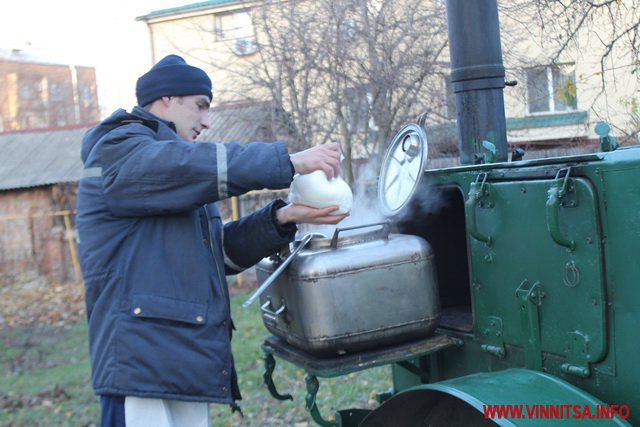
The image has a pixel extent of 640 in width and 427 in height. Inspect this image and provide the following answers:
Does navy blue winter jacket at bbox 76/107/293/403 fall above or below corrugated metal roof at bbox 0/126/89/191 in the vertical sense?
below

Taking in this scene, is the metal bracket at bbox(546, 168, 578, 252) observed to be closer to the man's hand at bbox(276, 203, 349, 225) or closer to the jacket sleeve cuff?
the man's hand at bbox(276, 203, 349, 225)

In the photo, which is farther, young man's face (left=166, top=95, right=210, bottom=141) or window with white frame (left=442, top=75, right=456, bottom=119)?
window with white frame (left=442, top=75, right=456, bottom=119)

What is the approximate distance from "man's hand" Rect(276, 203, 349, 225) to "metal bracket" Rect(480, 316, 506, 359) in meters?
0.70

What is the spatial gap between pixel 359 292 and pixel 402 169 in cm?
71

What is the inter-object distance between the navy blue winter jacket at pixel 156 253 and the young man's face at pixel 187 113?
0.14 metres

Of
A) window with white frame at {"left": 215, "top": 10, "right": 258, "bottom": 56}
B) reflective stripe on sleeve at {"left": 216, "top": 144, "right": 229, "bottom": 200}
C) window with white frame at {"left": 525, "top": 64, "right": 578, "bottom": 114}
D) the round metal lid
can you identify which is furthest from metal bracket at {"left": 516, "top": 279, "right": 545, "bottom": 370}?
window with white frame at {"left": 215, "top": 10, "right": 258, "bottom": 56}

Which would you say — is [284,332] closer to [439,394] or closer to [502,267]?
[439,394]

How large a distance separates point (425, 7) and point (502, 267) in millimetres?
7260

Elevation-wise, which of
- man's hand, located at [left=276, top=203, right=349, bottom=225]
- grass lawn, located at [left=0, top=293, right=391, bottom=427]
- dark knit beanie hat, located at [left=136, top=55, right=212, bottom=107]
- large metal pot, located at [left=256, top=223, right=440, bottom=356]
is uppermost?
dark knit beanie hat, located at [left=136, top=55, right=212, bottom=107]

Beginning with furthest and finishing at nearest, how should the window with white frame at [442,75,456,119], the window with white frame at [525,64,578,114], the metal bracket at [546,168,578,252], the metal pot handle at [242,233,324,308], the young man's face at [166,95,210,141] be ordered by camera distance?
the window with white frame at [442,75,456,119]
the window with white frame at [525,64,578,114]
the young man's face at [166,95,210,141]
the metal pot handle at [242,233,324,308]
the metal bracket at [546,168,578,252]

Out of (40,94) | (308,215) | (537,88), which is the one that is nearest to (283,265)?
(308,215)

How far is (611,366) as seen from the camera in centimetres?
207

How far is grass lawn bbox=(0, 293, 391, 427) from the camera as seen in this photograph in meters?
5.52

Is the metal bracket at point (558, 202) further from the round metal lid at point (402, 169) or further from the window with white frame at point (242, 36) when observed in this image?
the window with white frame at point (242, 36)
